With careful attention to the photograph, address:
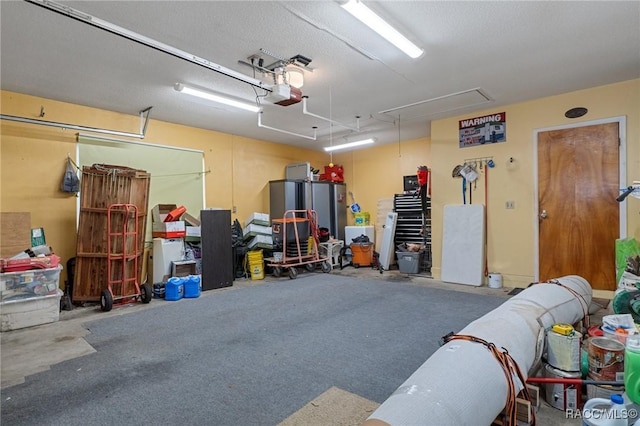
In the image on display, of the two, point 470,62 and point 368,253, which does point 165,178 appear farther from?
point 470,62

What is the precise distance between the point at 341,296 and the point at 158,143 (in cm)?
412

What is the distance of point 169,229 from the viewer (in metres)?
5.23

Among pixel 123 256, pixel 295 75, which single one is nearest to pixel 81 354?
pixel 123 256

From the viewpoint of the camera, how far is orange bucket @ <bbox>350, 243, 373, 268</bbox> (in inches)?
288

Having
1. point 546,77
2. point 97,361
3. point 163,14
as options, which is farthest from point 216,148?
point 546,77

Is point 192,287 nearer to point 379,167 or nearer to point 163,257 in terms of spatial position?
point 163,257

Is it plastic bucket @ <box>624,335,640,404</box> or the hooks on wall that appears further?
the hooks on wall

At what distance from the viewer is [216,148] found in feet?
21.3

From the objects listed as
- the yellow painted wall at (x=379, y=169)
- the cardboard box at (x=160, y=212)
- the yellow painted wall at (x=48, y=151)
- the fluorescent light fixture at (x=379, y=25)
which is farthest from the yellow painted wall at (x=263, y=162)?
the fluorescent light fixture at (x=379, y=25)

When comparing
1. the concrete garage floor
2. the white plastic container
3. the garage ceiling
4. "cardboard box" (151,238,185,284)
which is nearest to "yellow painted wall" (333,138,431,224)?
the garage ceiling

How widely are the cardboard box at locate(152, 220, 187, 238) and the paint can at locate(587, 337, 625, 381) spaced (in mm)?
5222

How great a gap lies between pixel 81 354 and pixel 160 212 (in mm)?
3059

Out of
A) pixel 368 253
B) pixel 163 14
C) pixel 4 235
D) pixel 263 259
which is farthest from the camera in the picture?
pixel 368 253

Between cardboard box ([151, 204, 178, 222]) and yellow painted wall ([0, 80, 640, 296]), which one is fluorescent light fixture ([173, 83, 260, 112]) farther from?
cardboard box ([151, 204, 178, 222])
